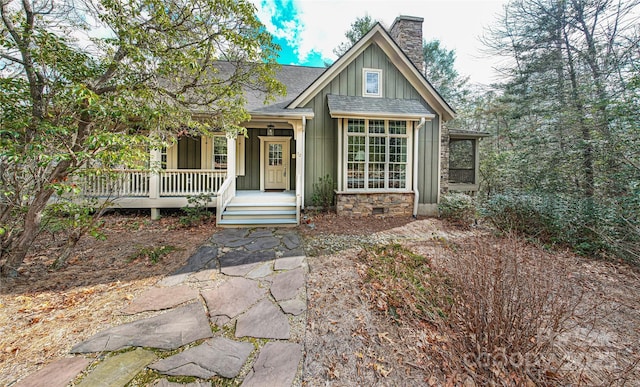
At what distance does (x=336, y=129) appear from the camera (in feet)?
25.6

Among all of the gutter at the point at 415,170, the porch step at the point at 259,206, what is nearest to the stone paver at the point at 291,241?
Result: the porch step at the point at 259,206

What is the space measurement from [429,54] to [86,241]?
2361 centimetres

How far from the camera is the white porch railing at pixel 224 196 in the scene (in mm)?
6235

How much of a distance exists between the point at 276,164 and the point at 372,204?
13.5 feet

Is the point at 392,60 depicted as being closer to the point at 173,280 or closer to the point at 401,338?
the point at 401,338

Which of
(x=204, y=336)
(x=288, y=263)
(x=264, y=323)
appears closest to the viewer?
(x=204, y=336)

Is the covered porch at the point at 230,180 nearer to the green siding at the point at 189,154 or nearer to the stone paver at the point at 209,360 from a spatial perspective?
the green siding at the point at 189,154

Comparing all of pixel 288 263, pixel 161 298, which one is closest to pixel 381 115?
pixel 288 263

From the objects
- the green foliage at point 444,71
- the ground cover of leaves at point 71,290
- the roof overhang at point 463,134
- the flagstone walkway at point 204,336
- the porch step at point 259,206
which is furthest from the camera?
the green foliage at point 444,71

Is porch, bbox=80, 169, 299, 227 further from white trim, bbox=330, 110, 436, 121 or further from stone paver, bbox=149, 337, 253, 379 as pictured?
stone paver, bbox=149, 337, 253, 379

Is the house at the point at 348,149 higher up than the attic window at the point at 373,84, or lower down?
lower down

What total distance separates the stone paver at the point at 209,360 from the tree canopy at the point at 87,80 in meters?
2.38

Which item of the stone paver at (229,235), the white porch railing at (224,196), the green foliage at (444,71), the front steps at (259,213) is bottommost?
the stone paver at (229,235)

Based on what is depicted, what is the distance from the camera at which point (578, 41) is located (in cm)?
740
